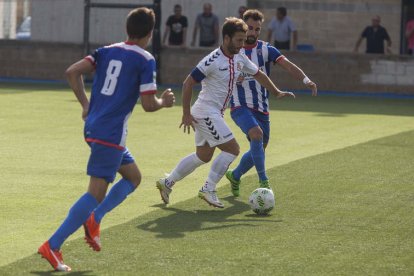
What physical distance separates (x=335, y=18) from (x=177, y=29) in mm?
5359

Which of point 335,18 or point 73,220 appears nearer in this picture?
point 73,220

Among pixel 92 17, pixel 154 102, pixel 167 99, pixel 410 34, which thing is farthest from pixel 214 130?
pixel 92 17

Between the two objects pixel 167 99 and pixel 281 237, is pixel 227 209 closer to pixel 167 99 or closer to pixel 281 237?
pixel 281 237

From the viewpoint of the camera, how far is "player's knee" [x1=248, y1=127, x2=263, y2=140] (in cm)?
1184

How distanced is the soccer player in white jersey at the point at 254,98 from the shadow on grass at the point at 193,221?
2.46 feet

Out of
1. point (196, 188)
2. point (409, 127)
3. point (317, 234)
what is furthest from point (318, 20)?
point (317, 234)

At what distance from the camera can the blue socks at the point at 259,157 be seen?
11.8m

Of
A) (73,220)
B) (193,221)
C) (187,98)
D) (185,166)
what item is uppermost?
(187,98)

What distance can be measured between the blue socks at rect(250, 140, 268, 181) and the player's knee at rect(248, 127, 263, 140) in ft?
0.14

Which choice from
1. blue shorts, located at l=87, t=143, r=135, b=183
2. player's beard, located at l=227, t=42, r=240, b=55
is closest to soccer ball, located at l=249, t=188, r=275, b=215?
player's beard, located at l=227, t=42, r=240, b=55

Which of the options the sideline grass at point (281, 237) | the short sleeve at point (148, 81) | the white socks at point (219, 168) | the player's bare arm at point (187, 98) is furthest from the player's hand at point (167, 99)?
the white socks at point (219, 168)

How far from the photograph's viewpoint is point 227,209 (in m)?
11.4

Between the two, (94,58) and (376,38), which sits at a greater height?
(94,58)

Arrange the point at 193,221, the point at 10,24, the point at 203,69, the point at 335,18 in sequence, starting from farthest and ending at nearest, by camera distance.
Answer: the point at 10,24 < the point at 335,18 < the point at 203,69 < the point at 193,221
